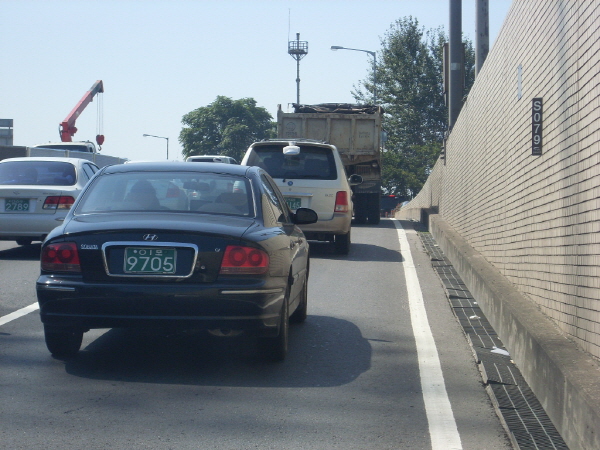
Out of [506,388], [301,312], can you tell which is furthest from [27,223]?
[506,388]

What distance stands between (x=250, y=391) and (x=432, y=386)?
1214 millimetres

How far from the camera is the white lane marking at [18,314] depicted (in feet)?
25.6

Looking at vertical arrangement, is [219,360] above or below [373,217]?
below

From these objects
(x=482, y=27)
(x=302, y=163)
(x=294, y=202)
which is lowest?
(x=294, y=202)

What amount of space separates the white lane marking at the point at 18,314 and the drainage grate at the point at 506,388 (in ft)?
13.3

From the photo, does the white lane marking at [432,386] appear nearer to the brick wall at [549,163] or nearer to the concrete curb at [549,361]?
the concrete curb at [549,361]

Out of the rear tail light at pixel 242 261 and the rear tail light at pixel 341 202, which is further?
the rear tail light at pixel 341 202

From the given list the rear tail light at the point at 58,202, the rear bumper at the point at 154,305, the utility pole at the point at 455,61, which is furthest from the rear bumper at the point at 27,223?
the utility pole at the point at 455,61

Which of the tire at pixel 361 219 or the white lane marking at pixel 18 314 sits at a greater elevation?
the tire at pixel 361 219

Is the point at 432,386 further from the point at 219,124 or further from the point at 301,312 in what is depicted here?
the point at 219,124

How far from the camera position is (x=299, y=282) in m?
7.47

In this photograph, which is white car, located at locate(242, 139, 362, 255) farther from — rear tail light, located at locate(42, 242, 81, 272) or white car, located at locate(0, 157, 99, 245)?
rear tail light, located at locate(42, 242, 81, 272)

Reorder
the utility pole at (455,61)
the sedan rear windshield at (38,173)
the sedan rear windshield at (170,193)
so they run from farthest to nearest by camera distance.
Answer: the utility pole at (455,61) < the sedan rear windshield at (38,173) < the sedan rear windshield at (170,193)

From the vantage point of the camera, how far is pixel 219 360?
254 inches
